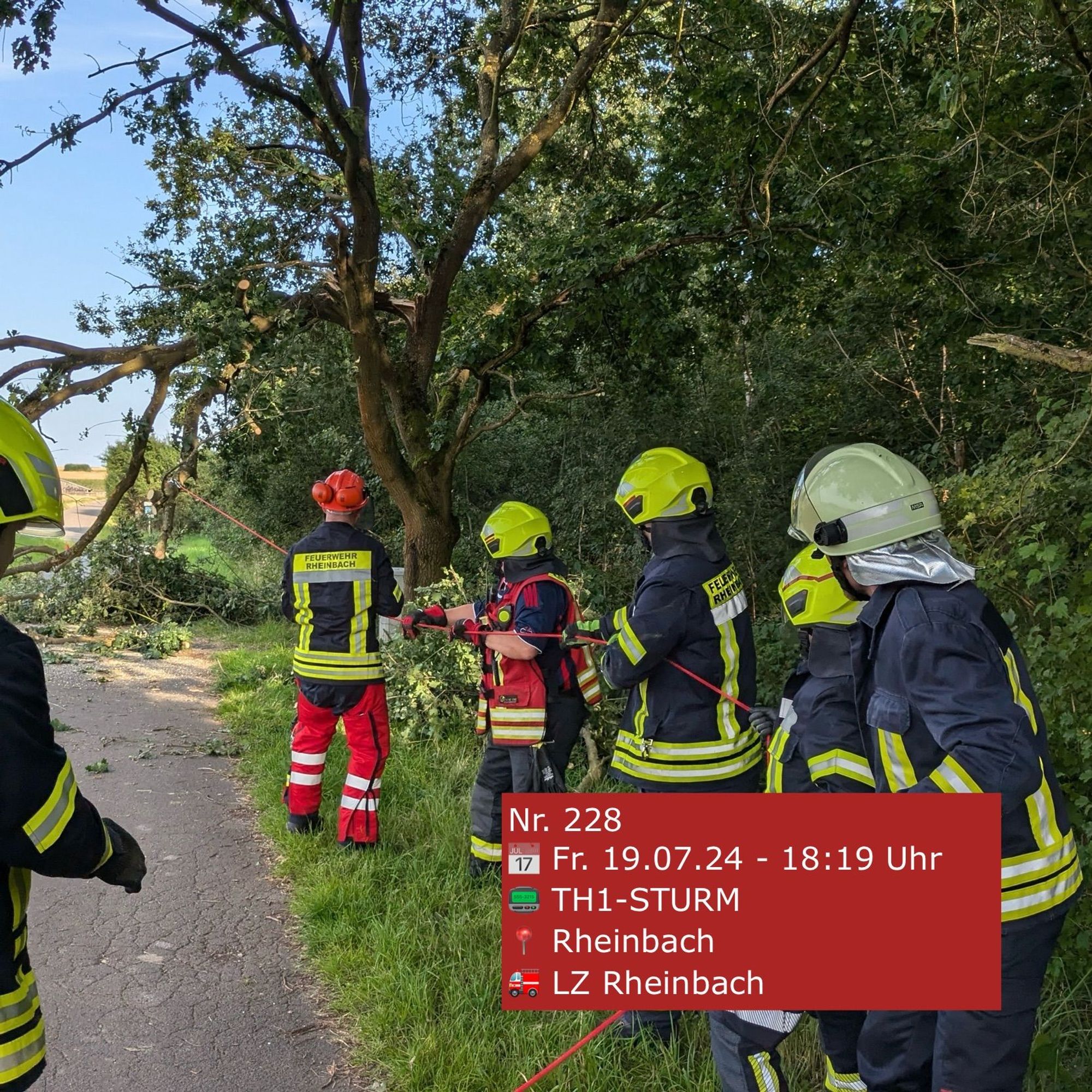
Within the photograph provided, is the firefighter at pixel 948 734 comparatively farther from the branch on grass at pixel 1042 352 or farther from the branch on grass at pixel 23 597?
the branch on grass at pixel 23 597

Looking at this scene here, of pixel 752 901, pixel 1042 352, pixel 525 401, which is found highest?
pixel 525 401

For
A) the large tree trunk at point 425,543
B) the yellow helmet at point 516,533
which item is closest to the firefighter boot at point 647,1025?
the yellow helmet at point 516,533

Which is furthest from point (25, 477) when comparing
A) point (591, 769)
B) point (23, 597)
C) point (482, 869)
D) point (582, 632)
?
point (23, 597)

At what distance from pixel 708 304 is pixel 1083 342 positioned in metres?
4.30

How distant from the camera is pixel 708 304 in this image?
33.7 ft

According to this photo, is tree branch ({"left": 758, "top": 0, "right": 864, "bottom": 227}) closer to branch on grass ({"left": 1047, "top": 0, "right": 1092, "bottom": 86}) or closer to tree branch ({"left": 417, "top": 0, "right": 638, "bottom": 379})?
branch on grass ({"left": 1047, "top": 0, "right": 1092, "bottom": 86})

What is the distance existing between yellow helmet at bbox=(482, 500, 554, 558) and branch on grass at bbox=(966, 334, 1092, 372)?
2222 mm

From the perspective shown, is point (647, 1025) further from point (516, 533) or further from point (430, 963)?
point (516, 533)

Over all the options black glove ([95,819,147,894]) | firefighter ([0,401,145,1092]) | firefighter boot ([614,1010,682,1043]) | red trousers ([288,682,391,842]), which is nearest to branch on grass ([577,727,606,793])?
red trousers ([288,682,391,842])

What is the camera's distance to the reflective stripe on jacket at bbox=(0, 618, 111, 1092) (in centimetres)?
186

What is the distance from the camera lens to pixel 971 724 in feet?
6.48

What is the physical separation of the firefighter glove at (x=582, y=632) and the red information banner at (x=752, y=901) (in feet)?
3.97

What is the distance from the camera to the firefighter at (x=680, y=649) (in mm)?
3385

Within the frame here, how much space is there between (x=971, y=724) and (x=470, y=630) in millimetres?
3192
